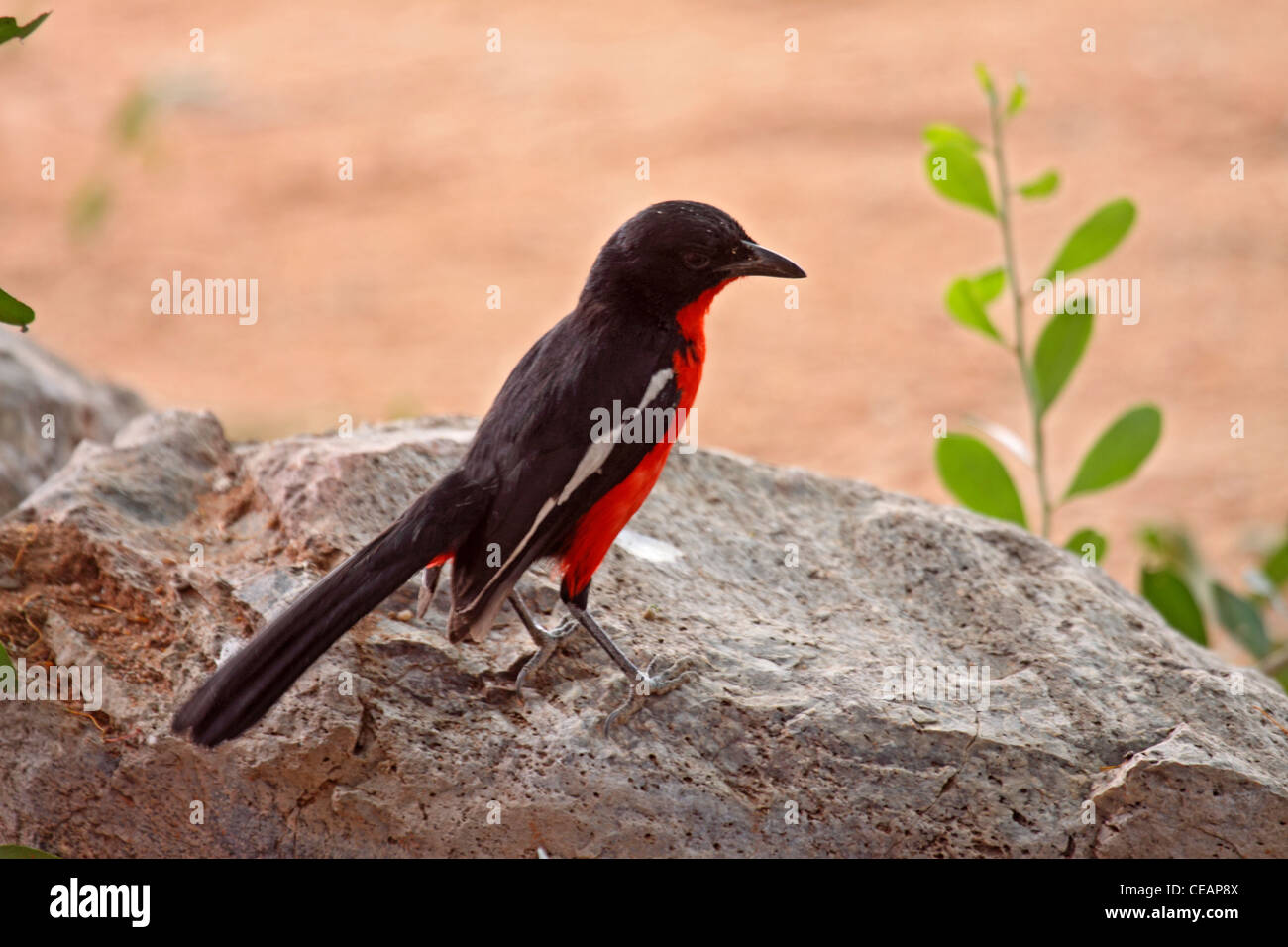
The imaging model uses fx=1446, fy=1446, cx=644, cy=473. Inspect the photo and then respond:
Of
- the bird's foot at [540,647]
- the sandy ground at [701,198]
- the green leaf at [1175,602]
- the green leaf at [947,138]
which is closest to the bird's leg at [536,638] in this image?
the bird's foot at [540,647]

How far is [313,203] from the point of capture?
14.0 meters

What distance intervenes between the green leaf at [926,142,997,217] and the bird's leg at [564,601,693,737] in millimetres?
2141

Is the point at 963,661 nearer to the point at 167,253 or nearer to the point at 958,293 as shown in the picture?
the point at 958,293

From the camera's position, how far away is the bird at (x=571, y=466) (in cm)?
347

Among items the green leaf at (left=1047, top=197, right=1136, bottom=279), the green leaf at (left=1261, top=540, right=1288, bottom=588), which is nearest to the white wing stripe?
the green leaf at (left=1047, top=197, right=1136, bottom=279)

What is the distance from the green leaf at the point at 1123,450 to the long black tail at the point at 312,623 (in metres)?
2.43

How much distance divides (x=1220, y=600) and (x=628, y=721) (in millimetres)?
2894

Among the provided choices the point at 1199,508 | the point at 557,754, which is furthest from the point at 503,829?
the point at 1199,508

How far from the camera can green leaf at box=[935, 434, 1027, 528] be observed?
203 inches

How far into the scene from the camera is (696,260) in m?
3.96

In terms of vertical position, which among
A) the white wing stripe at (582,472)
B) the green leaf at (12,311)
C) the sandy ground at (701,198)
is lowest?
the white wing stripe at (582,472)

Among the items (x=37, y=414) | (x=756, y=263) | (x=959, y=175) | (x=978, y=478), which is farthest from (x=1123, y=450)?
(x=37, y=414)

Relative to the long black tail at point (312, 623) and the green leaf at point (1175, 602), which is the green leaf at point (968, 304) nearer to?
the green leaf at point (1175, 602)

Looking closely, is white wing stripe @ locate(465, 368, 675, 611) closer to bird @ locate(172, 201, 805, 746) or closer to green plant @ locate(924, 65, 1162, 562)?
bird @ locate(172, 201, 805, 746)
